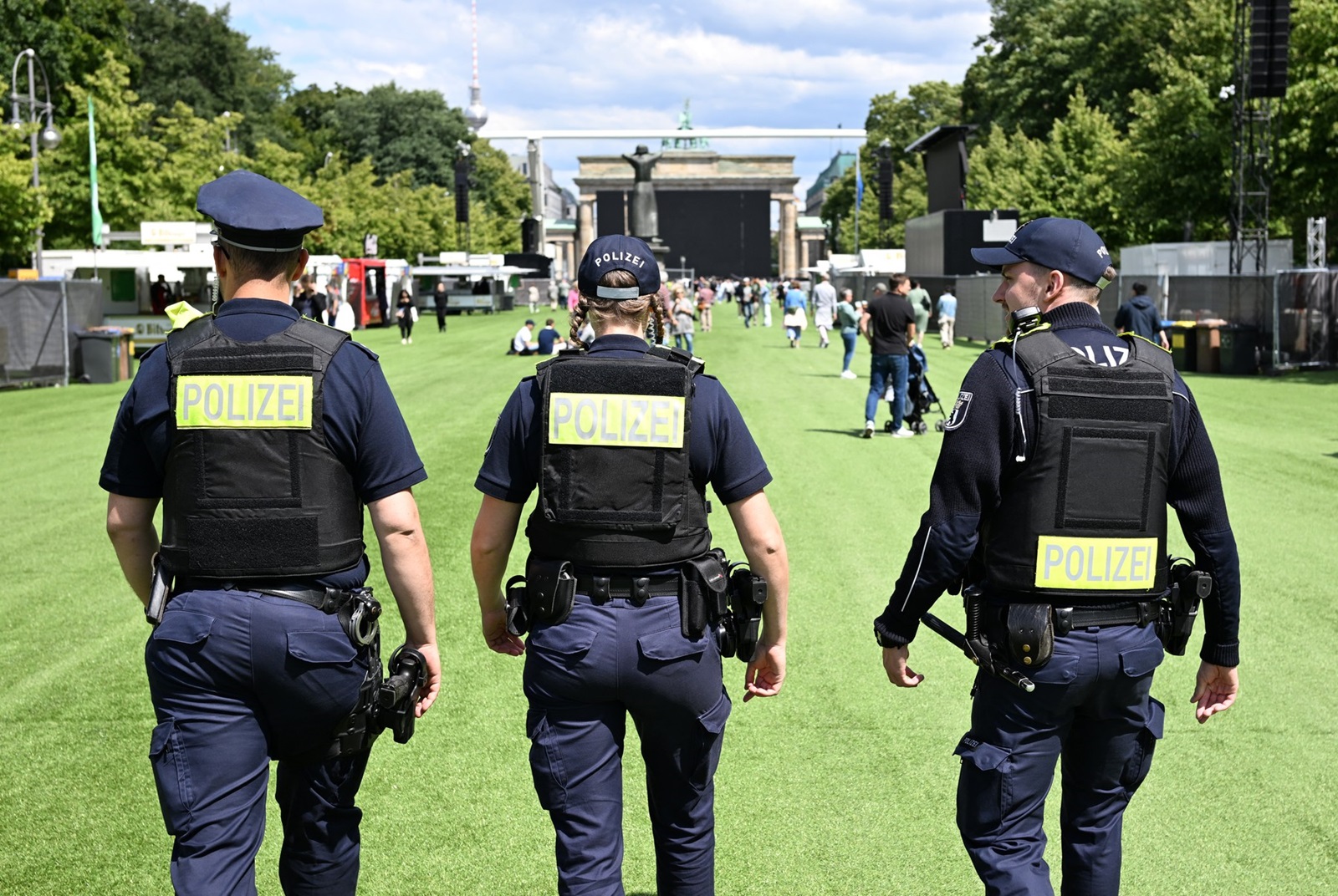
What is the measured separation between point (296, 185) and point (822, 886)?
55541 millimetres

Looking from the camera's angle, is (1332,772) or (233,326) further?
(1332,772)

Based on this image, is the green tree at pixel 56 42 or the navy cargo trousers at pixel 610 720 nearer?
the navy cargo trousers at pixel 610 720

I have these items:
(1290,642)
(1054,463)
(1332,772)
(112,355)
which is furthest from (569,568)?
(112,355)

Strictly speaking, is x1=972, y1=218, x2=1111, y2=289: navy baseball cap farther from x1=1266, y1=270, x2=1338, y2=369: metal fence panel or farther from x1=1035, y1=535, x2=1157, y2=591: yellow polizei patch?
x1=1266, y1=270, x2=1338, y2=369: metal fence panel

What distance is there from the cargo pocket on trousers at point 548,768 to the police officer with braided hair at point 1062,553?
1018 millimetres

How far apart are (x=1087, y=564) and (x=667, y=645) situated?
3.66ft

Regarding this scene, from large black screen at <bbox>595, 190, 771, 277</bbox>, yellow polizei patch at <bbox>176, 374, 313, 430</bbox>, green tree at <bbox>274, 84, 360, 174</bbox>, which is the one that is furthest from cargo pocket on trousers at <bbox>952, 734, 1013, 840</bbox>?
large black screen at <bbox>595, 190, 771, 277</bbox>

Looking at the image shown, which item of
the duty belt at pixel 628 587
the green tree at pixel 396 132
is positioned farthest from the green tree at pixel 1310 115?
the green tree at pixel 396 132

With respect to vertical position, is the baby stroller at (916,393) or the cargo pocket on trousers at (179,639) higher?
the cargo pocket on trousers at (179,639)

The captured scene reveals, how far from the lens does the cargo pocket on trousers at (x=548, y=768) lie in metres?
3.46

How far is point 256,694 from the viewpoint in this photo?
3.29 meters

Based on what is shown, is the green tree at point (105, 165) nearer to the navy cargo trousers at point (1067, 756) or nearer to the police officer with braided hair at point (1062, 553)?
the police officer with braided hair at point (1062, 553)

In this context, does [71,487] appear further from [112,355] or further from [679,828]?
[112,355]

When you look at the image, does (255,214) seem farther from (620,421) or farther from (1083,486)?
(1083,486)
